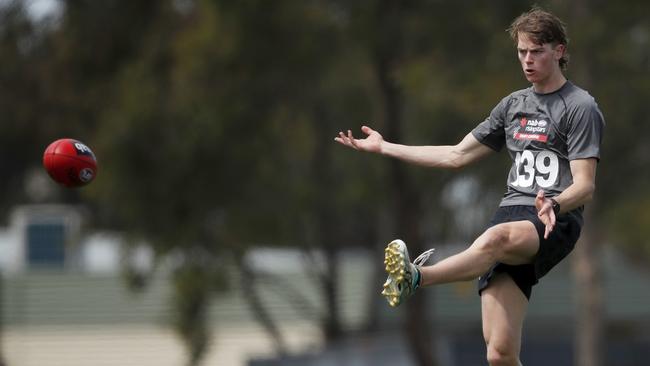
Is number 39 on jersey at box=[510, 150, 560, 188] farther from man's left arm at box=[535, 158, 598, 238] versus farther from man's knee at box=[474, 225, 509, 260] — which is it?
man's knee at box=[474, 225, 509, 260]

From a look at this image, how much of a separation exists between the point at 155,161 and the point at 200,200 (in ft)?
4.00

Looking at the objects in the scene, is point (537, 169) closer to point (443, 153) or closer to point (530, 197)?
point (530, 197)

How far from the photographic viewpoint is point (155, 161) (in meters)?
27.4

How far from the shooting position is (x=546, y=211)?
8.34 meters

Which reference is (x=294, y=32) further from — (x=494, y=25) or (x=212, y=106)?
(x=494, y=25)

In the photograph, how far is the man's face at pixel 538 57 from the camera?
876 centimetres

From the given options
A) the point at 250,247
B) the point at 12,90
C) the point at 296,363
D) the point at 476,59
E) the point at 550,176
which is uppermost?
the point at 12,90

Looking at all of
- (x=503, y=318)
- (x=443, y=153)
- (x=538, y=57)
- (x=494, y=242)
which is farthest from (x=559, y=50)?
(x=503, y=318)

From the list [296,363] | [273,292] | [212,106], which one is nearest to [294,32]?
[212,106]

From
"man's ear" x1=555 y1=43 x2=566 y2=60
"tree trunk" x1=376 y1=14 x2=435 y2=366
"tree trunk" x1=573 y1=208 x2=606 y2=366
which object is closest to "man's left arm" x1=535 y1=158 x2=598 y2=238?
"man's ear" x1=555 y1=43 x2=566 y2=60

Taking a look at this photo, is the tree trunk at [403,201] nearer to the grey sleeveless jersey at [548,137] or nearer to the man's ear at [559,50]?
the grey sleeveless jersey at [548,137]

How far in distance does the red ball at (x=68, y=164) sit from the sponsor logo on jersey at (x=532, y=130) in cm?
348

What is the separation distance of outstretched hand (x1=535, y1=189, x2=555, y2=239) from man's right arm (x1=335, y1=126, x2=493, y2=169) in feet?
3.61

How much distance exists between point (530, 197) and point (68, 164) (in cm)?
370
